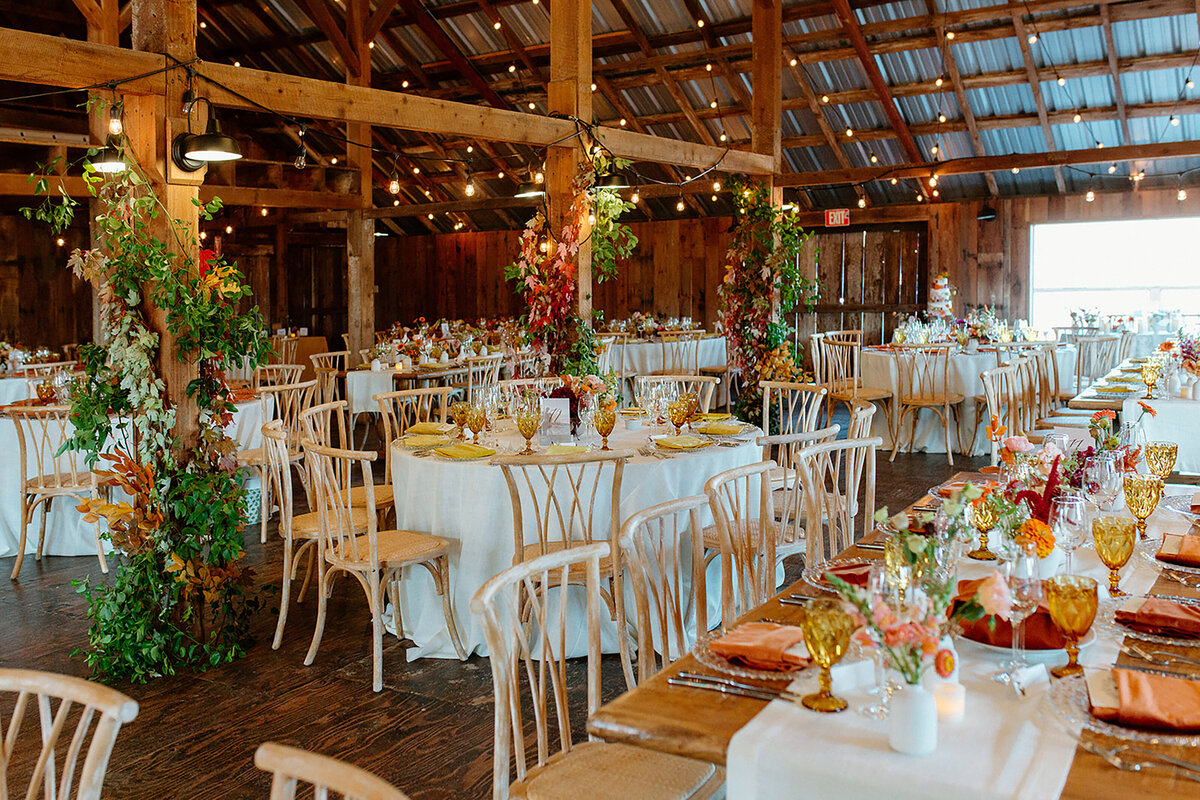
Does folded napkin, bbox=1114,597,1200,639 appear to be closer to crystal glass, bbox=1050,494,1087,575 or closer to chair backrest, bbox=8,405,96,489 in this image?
crystal glass, bbox=1050,494,1087,575

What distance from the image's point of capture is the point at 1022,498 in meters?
2.52

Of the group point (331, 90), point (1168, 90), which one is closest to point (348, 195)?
point (331, 90)

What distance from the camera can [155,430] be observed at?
4.21 meters

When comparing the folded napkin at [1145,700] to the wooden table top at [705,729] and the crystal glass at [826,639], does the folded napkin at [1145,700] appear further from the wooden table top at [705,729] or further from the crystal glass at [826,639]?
the crystal glass at [826,639]

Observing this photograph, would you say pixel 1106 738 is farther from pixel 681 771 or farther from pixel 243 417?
pixel 243 417

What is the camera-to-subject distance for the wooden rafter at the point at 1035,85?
435 inches

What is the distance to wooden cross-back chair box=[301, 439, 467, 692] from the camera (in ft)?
13.2

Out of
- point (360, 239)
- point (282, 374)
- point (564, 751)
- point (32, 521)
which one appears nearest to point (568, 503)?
point (564, 751)

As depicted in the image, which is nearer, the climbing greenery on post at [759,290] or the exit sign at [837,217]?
the climbing greenery on post at [759,290]

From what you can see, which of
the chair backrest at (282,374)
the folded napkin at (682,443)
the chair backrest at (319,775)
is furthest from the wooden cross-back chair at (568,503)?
the chair backrest at (282,374)

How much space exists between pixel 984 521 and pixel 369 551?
2.60 meters

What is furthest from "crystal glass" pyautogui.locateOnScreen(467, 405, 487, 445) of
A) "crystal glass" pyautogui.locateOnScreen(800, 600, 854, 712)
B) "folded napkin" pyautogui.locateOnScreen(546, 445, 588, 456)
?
"crystal glass" pyautogui.locateOnScreen(800, 600, 854, 712)

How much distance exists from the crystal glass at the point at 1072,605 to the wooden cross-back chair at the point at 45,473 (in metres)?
5.17

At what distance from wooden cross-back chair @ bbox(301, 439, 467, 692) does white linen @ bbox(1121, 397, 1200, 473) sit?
13.0 ft
